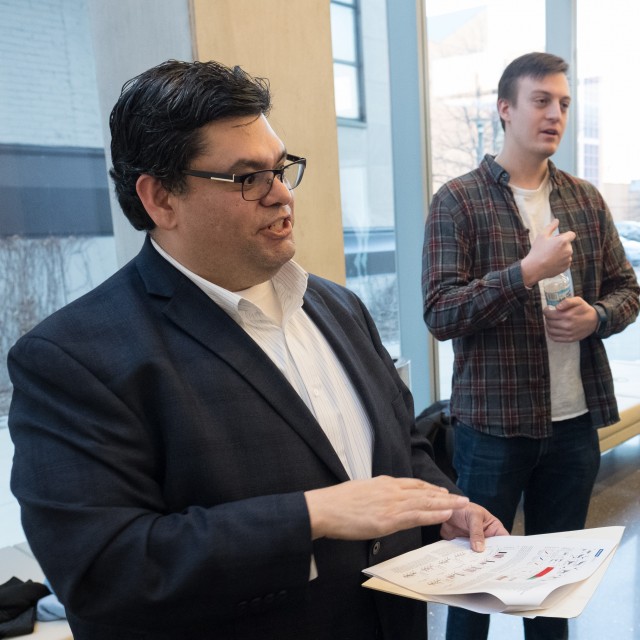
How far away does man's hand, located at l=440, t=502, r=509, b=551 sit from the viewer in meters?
1.28

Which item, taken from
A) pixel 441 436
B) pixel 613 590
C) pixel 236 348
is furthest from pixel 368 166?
pixel 236 348

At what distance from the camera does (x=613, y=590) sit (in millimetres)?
2996

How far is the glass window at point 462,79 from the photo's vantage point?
418 cm

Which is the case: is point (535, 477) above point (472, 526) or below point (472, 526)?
below

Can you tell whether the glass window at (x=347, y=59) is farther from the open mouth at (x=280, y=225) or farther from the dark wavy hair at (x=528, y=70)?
the open mouth at (x=280, y=225)

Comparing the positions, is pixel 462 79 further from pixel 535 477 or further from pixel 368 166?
pixel 535 477

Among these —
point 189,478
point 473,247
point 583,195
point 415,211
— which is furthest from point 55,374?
point 415,211

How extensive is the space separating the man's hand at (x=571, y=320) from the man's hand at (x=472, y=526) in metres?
0.79

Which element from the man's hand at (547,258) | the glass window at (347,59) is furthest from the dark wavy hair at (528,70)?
the glass window at (347,59)

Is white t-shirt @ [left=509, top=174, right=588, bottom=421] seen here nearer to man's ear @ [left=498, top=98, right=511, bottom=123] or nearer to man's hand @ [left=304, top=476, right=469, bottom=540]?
man's ear @ [left=498, top=98, right=511, bottom=123]

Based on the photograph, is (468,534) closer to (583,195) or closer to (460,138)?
(583,195)

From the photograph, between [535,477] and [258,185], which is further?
[535,477]

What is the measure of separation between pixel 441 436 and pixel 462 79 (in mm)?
2249

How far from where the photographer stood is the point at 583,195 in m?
2.17
